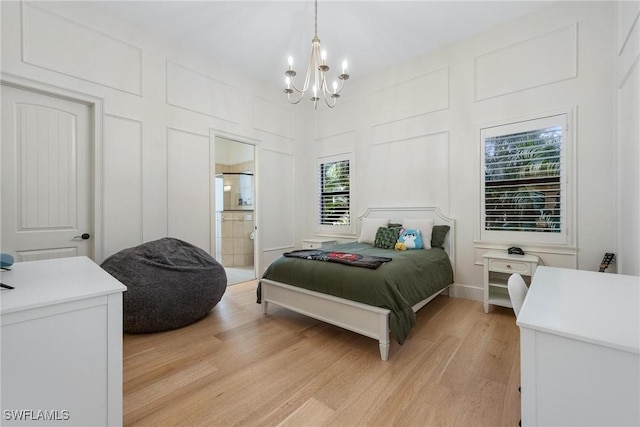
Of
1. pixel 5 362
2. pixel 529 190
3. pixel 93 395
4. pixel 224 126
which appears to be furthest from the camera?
pixel 224 126

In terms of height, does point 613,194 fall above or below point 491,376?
above

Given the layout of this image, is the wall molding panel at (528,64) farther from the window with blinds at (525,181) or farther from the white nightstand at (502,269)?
the white nightstand at (502,269)

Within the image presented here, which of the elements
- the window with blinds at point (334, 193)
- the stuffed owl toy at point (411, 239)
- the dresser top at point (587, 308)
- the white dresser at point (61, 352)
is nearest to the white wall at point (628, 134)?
the dresser top at point (587, 308)

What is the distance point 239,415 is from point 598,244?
3432 millimetres

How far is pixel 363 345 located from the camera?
2.26 m

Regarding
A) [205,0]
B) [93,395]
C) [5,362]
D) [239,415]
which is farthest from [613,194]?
[205,0]

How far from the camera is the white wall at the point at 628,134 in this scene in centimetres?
197

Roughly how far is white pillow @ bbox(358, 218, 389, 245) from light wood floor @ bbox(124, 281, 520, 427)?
1.35 meters

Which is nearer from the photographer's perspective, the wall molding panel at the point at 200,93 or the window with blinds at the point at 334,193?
the wall molding panel at the point at 200,93

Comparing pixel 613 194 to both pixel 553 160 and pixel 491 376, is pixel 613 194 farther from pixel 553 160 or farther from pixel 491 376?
pixel 491 376

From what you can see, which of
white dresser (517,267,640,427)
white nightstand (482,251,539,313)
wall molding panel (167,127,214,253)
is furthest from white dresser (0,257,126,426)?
white nightstand (482,251,539,313)

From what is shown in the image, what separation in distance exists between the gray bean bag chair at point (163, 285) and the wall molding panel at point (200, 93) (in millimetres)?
1878

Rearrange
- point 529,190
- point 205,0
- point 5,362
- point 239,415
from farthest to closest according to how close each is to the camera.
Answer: point 529,190 < point 205,0 < point 239,415 < point 5,362

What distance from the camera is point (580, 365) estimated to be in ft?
2.71
